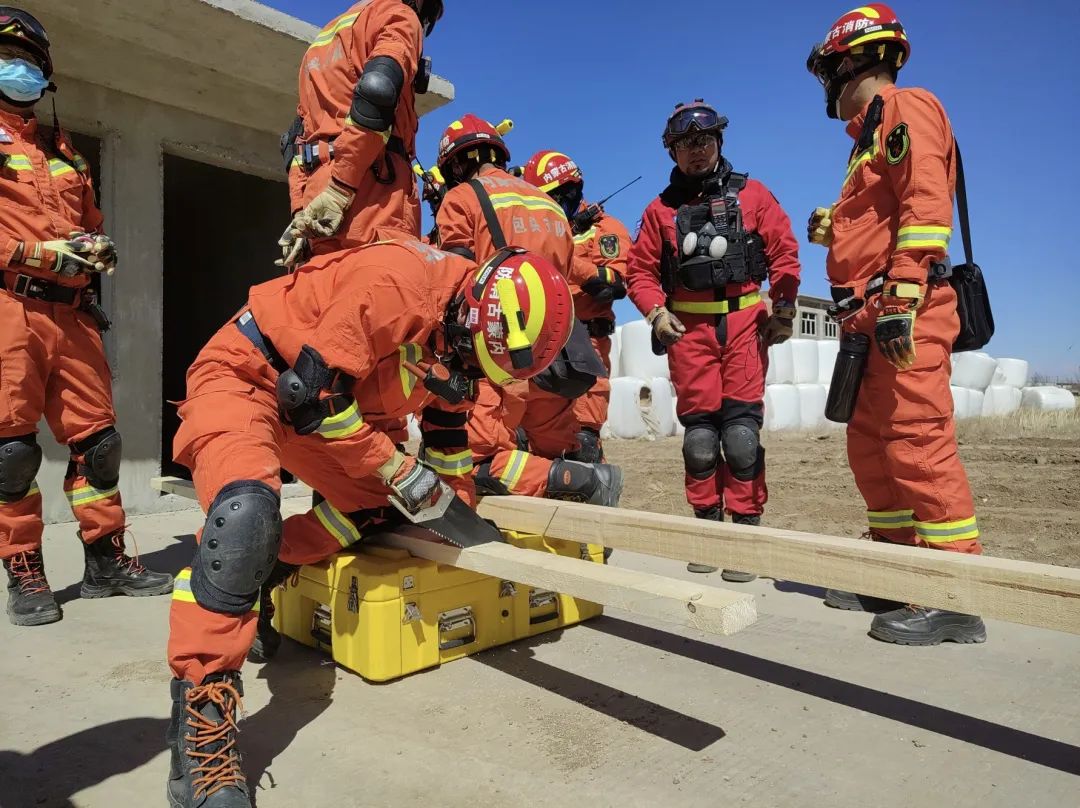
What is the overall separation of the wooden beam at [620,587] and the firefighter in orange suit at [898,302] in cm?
150

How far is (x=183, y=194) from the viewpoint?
28.5 feet

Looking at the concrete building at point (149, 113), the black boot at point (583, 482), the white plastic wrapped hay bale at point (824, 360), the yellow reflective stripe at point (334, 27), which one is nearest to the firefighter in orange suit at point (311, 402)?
the black boot at point (583, 482)

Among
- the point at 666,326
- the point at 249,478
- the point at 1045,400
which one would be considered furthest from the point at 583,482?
the point at 1045,400

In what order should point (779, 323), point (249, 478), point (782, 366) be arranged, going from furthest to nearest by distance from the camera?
point (782, 366)
point (779, 323)
point (249, 478)

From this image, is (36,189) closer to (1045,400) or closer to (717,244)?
(717,244)

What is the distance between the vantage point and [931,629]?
2.92 m

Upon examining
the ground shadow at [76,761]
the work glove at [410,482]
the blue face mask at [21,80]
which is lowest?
the ground shadow at [76,761]

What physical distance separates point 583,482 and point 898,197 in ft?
5.89

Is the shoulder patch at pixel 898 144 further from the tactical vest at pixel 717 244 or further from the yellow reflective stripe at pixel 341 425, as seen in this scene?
the yellow reflective stripe at pixel 341 425

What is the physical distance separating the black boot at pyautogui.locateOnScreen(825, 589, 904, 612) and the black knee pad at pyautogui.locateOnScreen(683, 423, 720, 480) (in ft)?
3.08

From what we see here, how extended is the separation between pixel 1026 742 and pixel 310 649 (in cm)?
235

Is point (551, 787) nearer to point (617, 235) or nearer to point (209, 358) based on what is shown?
point (209, 358)

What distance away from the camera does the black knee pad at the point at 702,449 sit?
414 centimetres

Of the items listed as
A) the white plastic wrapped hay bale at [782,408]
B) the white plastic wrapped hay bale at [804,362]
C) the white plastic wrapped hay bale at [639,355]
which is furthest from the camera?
the white plastic wrapped hay bale at [804,362]
